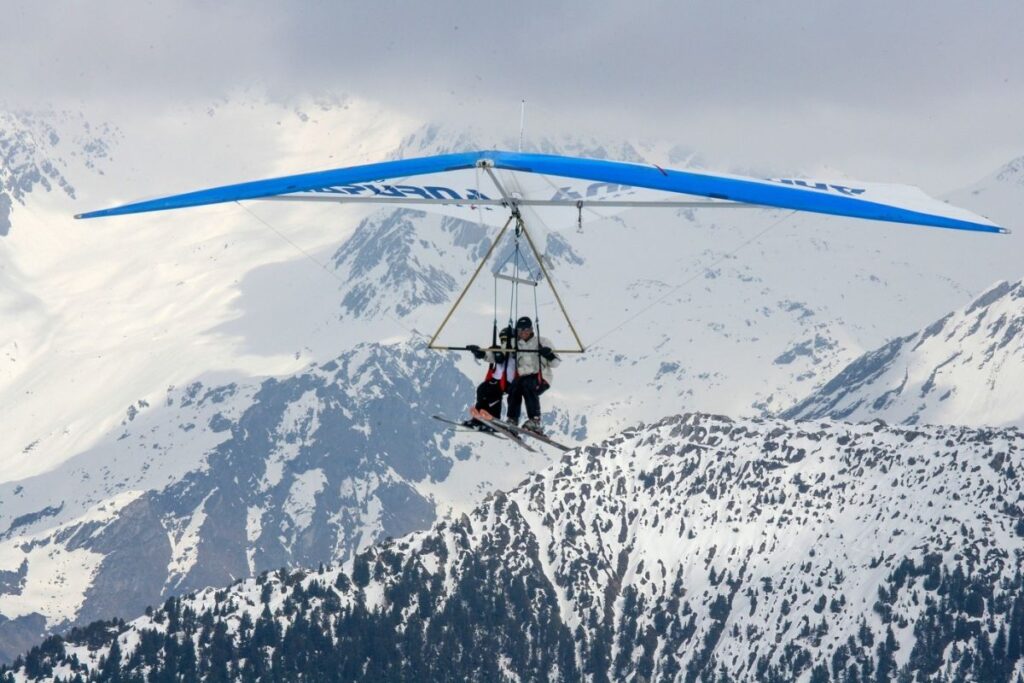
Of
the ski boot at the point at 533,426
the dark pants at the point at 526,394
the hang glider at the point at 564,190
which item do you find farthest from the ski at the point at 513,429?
the hang glider at the point at 564,190

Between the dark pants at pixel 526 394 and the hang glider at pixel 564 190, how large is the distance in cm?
787

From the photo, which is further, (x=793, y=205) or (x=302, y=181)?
(x=302, y=181)

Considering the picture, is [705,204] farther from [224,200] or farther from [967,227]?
[224,200]

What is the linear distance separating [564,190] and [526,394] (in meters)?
9.18

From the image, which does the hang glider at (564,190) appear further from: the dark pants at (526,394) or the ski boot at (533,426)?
the ski boot at (533,426)

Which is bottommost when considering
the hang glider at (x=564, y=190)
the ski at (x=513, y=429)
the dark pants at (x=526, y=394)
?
the ski at (x=513, y=429)

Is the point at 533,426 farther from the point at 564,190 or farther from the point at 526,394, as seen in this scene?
the point at 564,190

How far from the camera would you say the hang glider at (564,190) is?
7838 cm

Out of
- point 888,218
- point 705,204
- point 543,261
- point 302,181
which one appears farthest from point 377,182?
point 888,218

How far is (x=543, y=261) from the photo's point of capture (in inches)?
3258

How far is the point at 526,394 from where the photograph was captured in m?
85.9

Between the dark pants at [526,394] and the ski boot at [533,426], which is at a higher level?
the dark pants at [526,394]

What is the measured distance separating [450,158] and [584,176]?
6740 millimetres

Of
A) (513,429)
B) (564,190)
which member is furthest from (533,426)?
(564,190)
